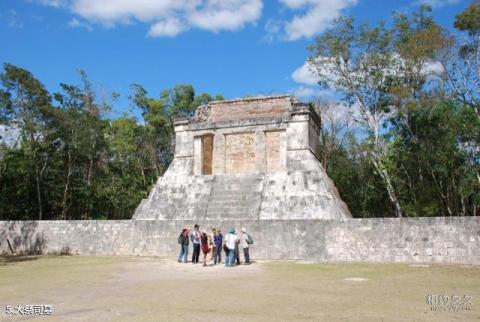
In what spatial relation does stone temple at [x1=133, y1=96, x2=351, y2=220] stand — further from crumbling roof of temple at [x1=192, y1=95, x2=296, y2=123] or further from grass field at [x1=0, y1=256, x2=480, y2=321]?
grass field at [x1=0, y1=256, x2=480, y2=321]

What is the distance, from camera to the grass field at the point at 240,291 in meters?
5.87

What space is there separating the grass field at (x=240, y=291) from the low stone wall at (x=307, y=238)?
68cm

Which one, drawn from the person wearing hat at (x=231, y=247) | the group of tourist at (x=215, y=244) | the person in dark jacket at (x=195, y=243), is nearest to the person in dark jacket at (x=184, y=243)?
the group of tourist at (x=215, y=244)

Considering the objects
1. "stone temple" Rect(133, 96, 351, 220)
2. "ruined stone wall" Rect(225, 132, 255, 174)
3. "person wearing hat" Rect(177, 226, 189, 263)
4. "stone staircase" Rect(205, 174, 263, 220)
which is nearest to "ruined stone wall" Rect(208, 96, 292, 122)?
"stone temple" Rect(133, 96, 351, 220)

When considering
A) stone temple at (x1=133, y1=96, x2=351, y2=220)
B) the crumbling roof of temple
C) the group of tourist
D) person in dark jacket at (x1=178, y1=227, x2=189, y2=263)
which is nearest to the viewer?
the group of tourist

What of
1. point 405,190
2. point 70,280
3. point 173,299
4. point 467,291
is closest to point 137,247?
point 70,280

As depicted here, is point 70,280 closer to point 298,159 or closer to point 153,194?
point 153,194

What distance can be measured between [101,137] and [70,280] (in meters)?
20.6

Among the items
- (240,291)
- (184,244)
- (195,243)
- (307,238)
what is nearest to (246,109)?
(307,238)

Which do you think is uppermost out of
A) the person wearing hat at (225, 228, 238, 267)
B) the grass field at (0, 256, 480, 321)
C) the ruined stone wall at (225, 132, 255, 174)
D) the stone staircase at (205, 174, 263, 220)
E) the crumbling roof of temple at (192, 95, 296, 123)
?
the crumbling roof of temple at (192, 95, 296, 123)

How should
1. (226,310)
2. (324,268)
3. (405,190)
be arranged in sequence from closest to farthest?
1. (226,310)
2. (324,268)
3. (405,190)

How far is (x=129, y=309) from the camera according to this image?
6.24m

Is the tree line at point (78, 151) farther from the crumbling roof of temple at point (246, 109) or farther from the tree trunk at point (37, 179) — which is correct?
the crumbling roof of temple at point (246, 109)

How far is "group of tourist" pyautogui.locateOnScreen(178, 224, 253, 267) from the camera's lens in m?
12.2
